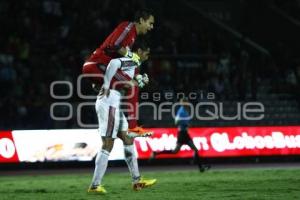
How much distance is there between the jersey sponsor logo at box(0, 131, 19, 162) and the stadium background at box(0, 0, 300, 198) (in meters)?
0.40

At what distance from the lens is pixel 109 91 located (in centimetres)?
1209

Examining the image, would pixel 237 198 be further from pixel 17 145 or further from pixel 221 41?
pixel 221 41

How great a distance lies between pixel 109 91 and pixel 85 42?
13698 millimetres

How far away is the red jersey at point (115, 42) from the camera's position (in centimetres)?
1196

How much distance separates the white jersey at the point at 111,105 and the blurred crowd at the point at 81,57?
35.7 ft

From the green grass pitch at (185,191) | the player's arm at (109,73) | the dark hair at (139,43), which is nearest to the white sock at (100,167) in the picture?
the green grass pitch at (185,191)

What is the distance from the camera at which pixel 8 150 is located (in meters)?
22.0

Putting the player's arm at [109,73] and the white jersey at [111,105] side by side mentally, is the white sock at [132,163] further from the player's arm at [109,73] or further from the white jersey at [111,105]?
the player's arm at [109,73]

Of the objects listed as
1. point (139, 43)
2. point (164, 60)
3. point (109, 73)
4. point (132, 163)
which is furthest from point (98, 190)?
→ point (164, 60)

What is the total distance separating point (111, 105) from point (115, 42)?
103cm

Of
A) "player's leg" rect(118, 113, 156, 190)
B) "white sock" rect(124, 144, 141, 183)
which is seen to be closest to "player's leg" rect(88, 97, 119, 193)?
"player's leg" rect(118, 113, 156, 190)

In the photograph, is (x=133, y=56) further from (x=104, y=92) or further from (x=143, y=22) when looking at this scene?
(x=104, y=92)

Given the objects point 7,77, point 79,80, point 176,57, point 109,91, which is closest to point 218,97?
point 176,57

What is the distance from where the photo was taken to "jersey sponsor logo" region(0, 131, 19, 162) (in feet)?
71.7
